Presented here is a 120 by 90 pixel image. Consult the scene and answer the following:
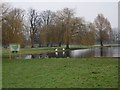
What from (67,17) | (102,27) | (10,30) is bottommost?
(10,30)

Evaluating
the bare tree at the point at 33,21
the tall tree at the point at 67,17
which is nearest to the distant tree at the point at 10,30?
the tall tree at the point at 67,17

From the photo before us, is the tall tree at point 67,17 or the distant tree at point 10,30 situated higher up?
the tall tree at point 67,17

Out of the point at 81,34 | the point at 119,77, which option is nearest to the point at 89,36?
the point at 81,34

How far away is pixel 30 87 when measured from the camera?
951 cm

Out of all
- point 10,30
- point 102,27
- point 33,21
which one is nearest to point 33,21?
point 33,21

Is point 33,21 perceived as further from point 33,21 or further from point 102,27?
point 102,27

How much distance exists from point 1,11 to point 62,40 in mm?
31400

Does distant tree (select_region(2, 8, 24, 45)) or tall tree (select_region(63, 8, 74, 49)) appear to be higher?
tall tree (select_region(63, 8, 74, 49))

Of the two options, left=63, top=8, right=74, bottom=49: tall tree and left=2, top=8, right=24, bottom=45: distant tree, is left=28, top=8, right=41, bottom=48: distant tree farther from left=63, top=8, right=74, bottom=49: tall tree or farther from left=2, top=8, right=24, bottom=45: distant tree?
left=2, top=8, right=24, bottom=45: distant tree

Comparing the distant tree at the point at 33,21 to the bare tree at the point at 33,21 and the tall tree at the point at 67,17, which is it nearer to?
the bare tree at the point at 33,21

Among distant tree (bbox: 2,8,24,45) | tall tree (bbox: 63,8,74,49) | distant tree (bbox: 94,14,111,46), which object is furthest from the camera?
distant tree (bbox: 94,14,111,46)

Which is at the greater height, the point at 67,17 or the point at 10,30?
the point at 67,17

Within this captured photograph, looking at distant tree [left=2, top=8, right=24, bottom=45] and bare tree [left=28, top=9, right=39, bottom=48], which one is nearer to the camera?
distant tree [left=2, top=8, right=24, bottom=45]

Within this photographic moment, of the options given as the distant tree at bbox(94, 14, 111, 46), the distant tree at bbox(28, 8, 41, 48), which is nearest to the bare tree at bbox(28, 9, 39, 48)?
the distant tree at bbox(28, 8, 41, 48)
